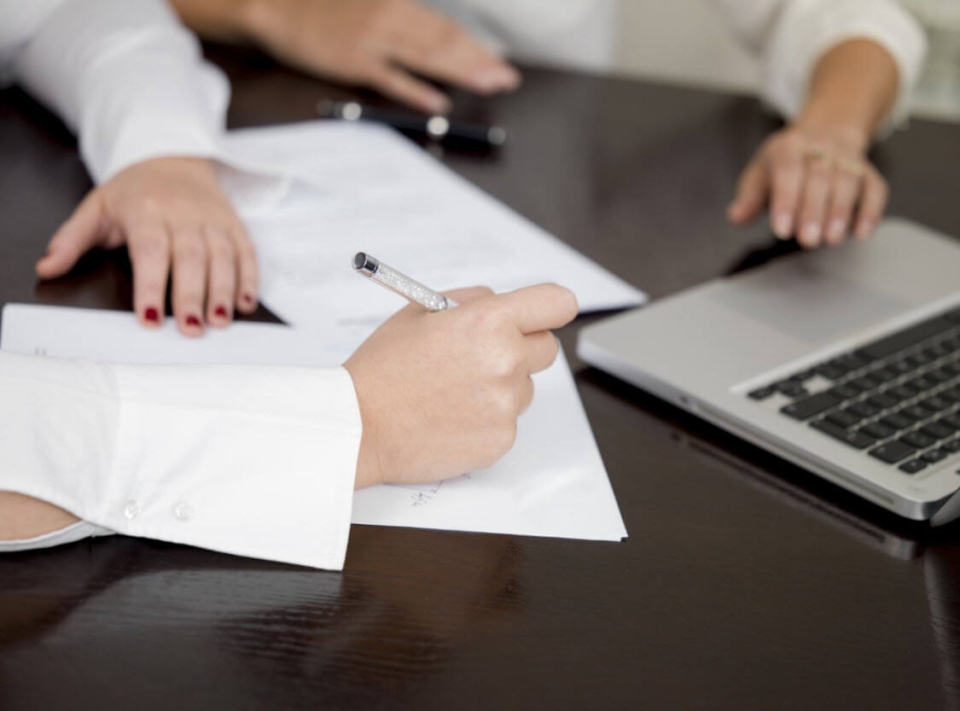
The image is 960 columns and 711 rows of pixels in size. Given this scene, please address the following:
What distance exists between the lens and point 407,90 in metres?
1.29

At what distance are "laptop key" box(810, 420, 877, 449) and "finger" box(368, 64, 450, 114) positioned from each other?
706mm

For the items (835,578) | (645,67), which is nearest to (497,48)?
(645,67)

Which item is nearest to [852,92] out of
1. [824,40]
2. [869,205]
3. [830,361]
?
[824,40]

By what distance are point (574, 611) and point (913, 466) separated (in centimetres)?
25

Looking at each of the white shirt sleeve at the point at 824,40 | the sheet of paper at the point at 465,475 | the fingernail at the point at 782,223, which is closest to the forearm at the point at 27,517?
the sheet of paper at the point at 465,475

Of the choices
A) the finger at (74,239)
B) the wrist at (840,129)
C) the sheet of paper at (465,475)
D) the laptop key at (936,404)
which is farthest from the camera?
the wrist at (840,129)

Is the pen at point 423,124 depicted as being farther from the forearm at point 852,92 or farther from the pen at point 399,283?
the pen at point 399,283

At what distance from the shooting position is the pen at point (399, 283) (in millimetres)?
595

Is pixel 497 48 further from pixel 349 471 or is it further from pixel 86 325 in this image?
pixel 349 471

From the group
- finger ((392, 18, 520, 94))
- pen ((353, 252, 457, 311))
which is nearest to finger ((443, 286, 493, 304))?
pen ((353, 252, 457, 311))

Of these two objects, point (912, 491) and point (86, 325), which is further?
point (86, 325)

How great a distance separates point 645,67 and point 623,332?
5.22 feet

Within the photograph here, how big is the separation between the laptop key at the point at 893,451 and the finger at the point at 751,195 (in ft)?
1.25

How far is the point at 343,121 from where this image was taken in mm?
1227
